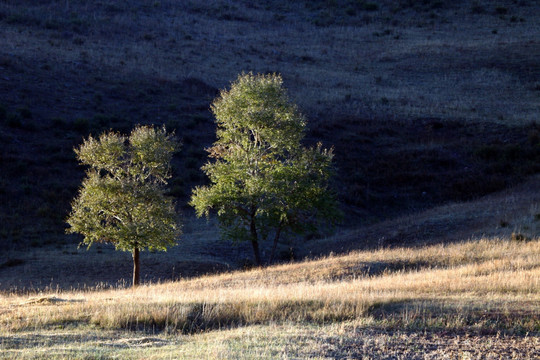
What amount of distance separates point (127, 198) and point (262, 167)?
6.60m

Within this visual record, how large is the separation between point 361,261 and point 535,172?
2388 cm

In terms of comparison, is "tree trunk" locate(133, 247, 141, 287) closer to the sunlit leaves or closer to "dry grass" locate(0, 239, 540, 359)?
the sunlit leaves

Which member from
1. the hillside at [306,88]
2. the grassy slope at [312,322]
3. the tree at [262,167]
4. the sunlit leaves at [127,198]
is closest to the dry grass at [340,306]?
the grassy slope at [312,322]

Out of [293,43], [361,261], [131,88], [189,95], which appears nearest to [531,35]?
[293,43]

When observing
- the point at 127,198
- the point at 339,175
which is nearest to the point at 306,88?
the point at 339,175

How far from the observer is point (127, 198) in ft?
69.6

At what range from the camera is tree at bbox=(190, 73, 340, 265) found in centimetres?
2405

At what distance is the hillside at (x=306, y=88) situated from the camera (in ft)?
122

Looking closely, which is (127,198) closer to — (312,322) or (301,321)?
(301,321)

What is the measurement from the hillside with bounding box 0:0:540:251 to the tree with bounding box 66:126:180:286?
889cm

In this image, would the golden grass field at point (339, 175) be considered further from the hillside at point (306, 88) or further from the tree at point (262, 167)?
the tree at point (262, 167)

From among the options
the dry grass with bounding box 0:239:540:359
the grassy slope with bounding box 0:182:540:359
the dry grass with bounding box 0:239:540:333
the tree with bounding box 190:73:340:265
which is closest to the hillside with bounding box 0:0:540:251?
the tree with bounding box 190:73:340:265

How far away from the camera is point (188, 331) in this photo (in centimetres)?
1077

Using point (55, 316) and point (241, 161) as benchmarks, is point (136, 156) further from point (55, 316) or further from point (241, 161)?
point (55, 316)
